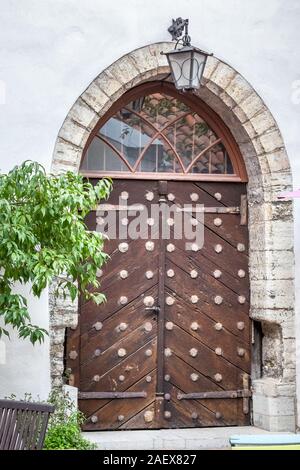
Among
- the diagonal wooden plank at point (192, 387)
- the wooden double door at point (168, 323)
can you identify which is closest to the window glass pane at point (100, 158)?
the wooden double door at point (168, 323)

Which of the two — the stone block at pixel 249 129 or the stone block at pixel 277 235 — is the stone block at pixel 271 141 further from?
the stone block at pixel 277 235

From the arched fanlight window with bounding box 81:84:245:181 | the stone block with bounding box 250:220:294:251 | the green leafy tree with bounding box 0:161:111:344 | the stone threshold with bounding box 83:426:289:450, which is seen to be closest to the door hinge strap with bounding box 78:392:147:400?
the stone threshold with bounding box 83:426:289:450

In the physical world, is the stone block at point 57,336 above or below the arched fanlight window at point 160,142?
below

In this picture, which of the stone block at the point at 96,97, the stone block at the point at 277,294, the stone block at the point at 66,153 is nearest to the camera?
the stone block at the point at 66,153

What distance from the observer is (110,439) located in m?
7.49

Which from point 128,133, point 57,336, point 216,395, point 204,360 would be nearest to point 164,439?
point 216,395

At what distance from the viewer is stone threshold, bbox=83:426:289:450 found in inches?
292

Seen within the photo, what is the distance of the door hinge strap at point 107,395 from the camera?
25.5ft

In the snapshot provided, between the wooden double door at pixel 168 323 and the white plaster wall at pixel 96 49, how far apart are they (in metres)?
0.67

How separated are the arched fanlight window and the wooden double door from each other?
14 centimetres

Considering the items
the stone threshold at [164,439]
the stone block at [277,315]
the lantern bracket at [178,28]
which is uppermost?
the lantern bracket at [178,28]

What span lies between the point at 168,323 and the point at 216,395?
30.4 inches

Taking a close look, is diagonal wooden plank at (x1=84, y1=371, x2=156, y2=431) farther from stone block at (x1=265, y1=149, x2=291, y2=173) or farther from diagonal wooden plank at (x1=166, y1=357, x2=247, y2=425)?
stone block at (x1=265, y1=149, x2=291, y2=173)

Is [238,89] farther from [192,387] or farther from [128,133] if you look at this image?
[192,387]
